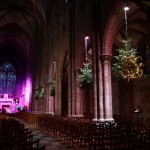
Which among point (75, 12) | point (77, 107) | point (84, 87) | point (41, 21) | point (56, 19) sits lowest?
point (77, 107)

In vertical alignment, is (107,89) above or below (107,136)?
above

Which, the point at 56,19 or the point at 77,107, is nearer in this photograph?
the point at 77,107

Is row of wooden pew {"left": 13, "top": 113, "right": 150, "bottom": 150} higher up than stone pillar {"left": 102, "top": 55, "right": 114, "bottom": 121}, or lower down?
lower down

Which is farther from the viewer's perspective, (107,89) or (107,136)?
(107,89)

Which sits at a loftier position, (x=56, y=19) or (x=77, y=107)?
(x=56, y=19)

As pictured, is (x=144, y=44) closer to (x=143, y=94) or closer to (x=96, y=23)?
(x=143, y=94)

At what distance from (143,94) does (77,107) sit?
677cm

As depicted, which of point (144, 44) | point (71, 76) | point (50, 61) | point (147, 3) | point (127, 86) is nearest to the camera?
point (147, 3)

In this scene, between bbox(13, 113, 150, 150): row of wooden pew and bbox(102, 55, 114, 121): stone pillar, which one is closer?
bbox(13, 113, 150, 150): row of wooden pew

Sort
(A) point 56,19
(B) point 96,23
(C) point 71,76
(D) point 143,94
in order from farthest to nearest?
(A) point 56,19, (C) point 71,76, (D) point 143,94, (B) point 96,23

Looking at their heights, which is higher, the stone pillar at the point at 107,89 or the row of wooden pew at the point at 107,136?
the stone pillar at the point at 107,89

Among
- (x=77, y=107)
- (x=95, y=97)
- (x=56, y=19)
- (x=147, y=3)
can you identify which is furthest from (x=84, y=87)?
(x=56, y=19)

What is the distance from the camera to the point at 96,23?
18641 millimetres

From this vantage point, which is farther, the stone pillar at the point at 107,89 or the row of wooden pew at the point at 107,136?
the stone pillar at the point at 107,89
